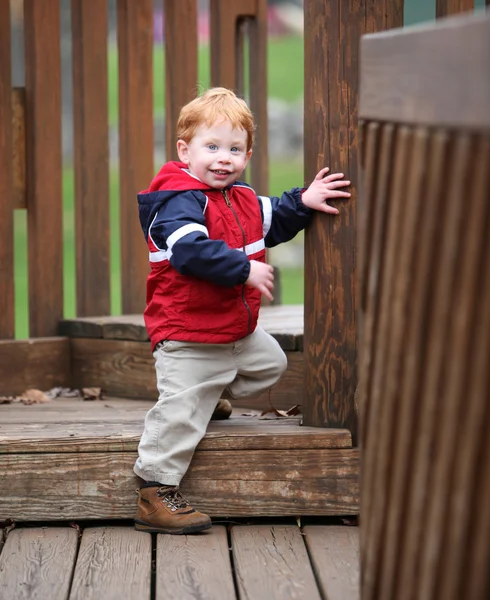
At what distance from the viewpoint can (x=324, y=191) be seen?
9.79ft

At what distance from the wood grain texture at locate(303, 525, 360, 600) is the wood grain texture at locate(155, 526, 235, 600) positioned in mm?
236

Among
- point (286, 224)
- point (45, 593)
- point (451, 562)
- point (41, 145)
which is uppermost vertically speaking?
point (41, 145)

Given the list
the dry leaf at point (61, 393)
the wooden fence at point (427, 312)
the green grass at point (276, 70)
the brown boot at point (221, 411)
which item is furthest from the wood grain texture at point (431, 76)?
the green grass at point (276, 70)

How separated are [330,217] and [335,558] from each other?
100cm

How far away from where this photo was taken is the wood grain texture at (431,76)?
1.27 metres

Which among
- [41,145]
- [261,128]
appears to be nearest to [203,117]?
[41,145]

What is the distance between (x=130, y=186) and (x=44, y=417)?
1269mm

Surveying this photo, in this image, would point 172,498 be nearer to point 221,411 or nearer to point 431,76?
point 221,411

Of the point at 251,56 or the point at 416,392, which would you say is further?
the point at 251,56

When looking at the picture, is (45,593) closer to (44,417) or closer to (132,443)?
(132,443)

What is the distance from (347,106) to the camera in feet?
9.71

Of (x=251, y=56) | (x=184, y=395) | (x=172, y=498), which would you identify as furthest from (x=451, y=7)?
(x=251, y=56)

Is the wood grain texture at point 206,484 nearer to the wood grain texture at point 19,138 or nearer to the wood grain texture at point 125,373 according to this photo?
the wood grain texture at point 125,373

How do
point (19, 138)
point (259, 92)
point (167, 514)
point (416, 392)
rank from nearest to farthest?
point (416, 392), point (167, 514), point (19, 138), point (259, 92)
